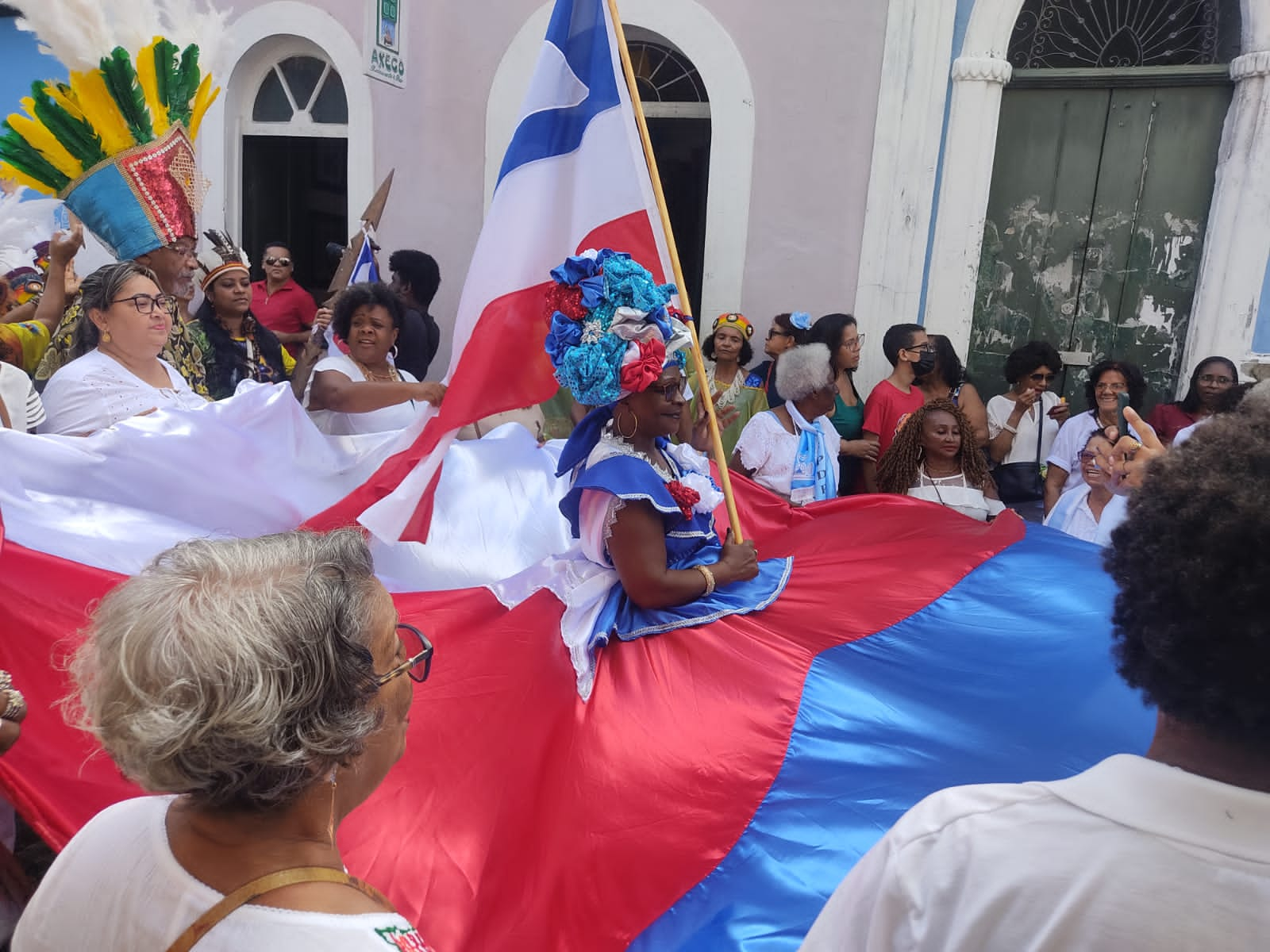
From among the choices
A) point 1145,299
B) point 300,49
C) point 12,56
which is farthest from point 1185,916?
point 12,56

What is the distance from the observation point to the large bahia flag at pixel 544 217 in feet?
12.3

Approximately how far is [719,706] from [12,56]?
1030cm

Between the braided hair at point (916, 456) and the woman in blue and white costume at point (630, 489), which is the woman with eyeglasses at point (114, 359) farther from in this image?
the braided hair at point (916, 456)

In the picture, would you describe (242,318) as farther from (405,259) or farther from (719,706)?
(719,706)

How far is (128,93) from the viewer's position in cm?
429

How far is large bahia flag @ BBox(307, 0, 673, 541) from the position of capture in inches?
148

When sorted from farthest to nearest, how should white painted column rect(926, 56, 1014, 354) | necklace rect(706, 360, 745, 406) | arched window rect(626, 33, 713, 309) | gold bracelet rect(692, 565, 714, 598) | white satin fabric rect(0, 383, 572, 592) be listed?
arched window rect(626, 33, 713, 309)
white painted column rect(926, 56, 1014, 354)
necklace rect(706, 360, 745, 406)
white satin fabric rect(0, 383, 572, 592)
gold bracelet rect(692, 565, 714, 598)

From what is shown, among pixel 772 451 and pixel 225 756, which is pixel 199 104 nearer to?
pixel 772 451

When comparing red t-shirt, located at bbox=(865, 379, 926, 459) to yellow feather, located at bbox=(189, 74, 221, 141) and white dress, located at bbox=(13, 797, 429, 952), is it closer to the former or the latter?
yellow feather, located at bbox=(189, 74, 221, 141)

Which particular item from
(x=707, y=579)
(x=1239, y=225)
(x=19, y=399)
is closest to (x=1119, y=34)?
(x=1239, y=225)

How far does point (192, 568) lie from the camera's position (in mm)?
1354

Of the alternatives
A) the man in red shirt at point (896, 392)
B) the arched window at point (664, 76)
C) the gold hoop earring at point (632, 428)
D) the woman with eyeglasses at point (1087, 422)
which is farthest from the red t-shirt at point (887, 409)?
the arched window at point (664, 76)

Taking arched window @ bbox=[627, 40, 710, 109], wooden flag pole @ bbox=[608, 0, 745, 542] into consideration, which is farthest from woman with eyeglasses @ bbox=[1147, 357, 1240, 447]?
arched window @ bbox=[627, 40, 710, 109]

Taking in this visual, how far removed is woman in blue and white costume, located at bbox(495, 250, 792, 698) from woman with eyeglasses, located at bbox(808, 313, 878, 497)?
2.60 meters
